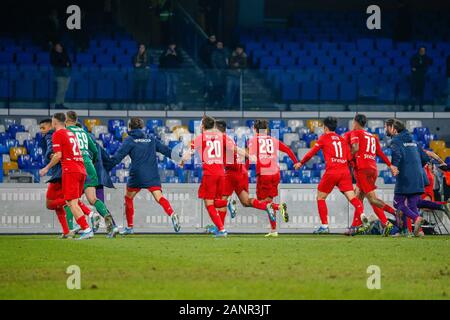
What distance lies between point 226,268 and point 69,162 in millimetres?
5523

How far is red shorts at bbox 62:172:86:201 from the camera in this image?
58.9 feet

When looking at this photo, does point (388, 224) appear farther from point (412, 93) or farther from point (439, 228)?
point (412, 93)

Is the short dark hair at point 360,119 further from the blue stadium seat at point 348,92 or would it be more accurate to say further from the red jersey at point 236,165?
the blue stadium seat at point 348,92

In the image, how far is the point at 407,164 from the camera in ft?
66.1

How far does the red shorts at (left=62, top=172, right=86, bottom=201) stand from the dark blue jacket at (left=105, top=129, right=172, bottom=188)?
212cm

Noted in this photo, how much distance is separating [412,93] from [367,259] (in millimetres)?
16325

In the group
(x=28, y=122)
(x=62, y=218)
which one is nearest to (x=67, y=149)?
(x=62, y=218)

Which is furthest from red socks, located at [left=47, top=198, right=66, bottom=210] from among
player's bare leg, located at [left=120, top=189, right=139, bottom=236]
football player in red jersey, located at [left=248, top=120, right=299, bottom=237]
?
football player in red jersey, located at [left=248, top=120, right=299, bottom=237]

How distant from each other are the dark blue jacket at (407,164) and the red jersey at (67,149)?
576 centimetres

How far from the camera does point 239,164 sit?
20688 millimetres

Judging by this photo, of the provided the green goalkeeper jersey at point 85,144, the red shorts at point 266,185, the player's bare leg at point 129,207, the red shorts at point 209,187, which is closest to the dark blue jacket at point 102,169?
the green goalkeeper jersey at point 85,144

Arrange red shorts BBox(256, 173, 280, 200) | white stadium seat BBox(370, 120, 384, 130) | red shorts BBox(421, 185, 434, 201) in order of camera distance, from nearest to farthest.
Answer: red shorts BBox(256, 173, 280, 200) → red shorts BBox(421, 185, 434, 201) → white stadium seat BBox(370, 120, 384, 130)

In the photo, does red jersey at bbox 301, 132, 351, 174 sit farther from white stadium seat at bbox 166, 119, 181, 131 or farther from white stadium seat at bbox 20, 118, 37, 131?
white stadium seat at bbox 20, 118, 37, 131

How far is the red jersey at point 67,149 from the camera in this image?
18.0m
